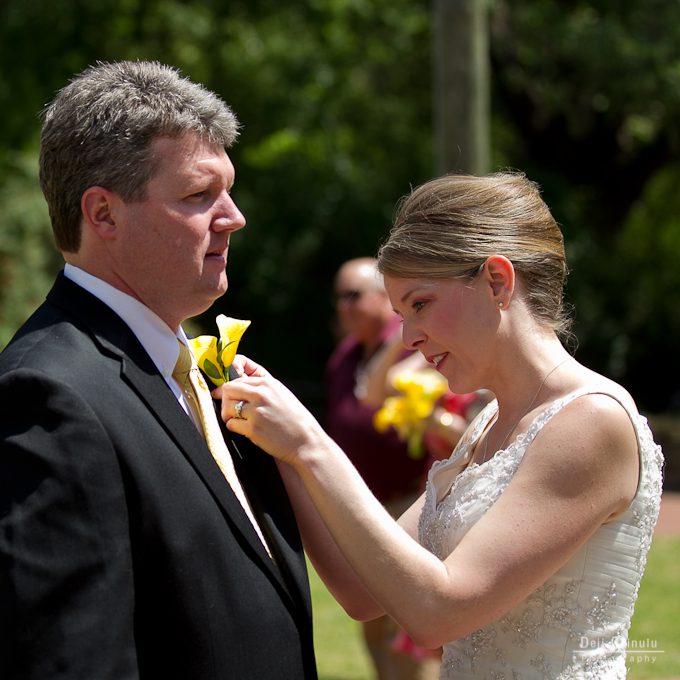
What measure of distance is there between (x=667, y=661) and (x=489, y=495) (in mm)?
4886

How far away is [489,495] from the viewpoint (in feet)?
8.83

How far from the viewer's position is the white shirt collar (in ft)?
7.72

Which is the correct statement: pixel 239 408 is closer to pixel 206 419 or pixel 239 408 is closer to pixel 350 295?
pixel 206 419

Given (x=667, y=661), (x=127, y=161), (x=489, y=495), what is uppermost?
(x=127, y=161)

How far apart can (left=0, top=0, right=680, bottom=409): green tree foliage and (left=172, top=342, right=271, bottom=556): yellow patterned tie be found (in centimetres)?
1193

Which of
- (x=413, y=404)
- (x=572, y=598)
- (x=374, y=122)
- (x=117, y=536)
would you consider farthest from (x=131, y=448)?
(x=374, y=122)

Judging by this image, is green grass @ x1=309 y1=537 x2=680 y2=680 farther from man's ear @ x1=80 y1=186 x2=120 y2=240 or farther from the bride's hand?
man's ear @ x1=80 y1=186 x2=120 y2=240

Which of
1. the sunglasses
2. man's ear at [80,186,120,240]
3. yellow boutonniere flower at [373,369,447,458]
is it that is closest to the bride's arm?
man's ear at [80,186,120,240]

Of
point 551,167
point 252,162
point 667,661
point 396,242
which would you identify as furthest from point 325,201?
point 396,242

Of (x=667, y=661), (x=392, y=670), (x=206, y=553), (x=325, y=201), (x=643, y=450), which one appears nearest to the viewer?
(x=206, y=553)

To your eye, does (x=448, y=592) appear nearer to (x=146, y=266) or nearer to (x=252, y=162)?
(x=146, y=266)

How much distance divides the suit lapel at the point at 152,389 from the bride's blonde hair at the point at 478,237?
0.74 m

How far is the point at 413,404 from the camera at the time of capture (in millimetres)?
5547

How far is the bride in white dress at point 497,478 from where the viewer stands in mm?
2445
